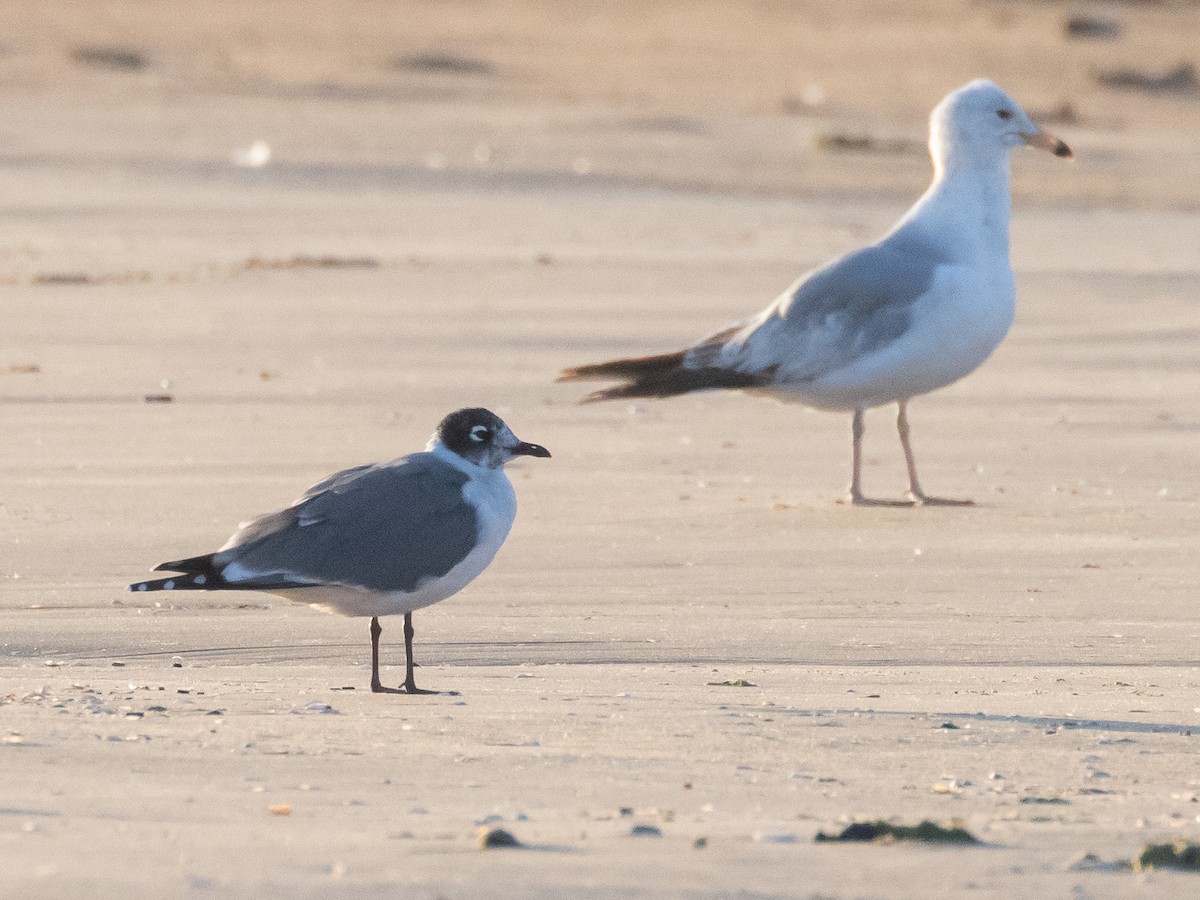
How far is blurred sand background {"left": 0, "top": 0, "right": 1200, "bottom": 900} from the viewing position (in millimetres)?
→ 4785

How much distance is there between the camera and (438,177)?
24422mm

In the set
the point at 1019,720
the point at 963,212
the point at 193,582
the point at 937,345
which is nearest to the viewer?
the point at 1019,720

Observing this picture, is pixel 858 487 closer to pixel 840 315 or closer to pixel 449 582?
pixel 840 315

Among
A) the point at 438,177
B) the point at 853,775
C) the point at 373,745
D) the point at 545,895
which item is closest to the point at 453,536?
the point at 373,745

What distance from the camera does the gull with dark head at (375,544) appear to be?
6.36 m

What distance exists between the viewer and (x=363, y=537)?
648 cm

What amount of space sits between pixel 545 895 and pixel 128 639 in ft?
10.2

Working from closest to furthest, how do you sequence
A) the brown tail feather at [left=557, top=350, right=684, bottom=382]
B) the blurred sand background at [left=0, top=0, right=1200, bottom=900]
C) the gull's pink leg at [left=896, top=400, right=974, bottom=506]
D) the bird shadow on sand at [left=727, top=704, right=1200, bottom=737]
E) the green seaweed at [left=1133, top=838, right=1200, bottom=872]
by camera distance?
the green seaweed at [left=1133, top=838, right=1200, bottom=872] < the blurred sand background at [left=0, top=0, right=1200, bottom=900] < the bird shadow on sand at [left=727, top=704, right=1200, bottom=737] < the gull's pink leg at [left=896, top=400, right=974, bottom=506] < the brown tail feather at [left=557, top=350, right=684, bottom=382]

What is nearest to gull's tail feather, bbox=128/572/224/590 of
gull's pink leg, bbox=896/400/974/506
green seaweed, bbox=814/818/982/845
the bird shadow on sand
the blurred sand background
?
the blurred sand background

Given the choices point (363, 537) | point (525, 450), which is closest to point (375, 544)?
point (363, 537)

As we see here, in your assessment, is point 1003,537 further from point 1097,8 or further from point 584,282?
point 1097,8

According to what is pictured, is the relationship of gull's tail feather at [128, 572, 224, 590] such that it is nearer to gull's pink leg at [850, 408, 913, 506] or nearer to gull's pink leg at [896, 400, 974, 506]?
gull's pink leg at [850, 408, 913, 506]

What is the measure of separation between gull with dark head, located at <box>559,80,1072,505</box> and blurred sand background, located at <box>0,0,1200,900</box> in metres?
0.37

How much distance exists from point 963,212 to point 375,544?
4800 millimetres
